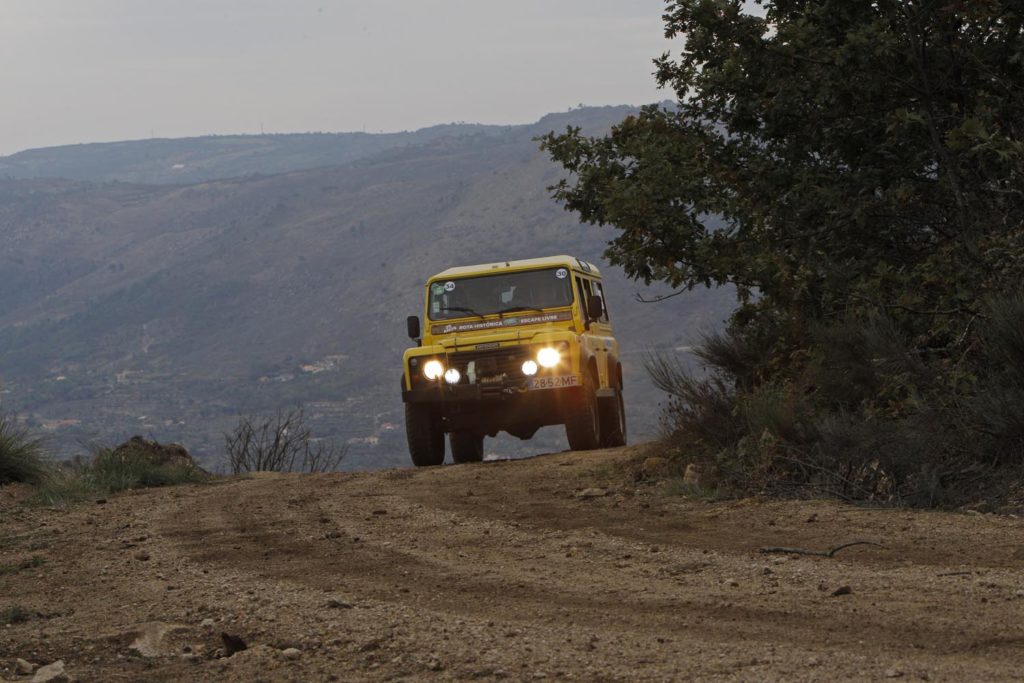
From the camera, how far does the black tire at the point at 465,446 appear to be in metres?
18.3

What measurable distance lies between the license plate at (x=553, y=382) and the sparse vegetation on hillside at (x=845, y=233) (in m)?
1.52

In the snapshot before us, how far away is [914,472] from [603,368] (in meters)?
8.02

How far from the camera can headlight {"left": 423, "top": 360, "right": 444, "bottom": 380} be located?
1614 cm

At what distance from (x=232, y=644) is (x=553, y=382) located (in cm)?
980

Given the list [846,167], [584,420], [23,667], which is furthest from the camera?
[584,420]

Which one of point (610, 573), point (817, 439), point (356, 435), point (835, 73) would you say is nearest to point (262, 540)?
point (610, 573)

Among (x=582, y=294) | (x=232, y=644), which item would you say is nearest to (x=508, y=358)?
(x=582, y=294)

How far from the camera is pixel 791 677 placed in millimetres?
5133

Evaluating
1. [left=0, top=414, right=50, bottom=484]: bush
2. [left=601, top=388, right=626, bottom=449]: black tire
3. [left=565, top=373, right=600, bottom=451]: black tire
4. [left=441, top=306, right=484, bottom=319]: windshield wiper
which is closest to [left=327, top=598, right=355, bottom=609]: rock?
[left=0, top=414, right=50, bottom=484]: bush

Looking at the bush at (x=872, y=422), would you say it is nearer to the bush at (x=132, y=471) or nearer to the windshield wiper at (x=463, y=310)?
the windshield wiper at (x=463, y=310)

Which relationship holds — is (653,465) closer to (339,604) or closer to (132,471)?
(339,604)

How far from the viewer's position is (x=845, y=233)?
13.3m

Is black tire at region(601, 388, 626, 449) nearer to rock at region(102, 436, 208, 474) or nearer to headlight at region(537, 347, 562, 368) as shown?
headlight at region(537, 347, 562, 368)

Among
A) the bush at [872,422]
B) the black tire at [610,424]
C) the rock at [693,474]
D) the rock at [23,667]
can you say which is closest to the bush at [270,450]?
the black tire at [610,424]
